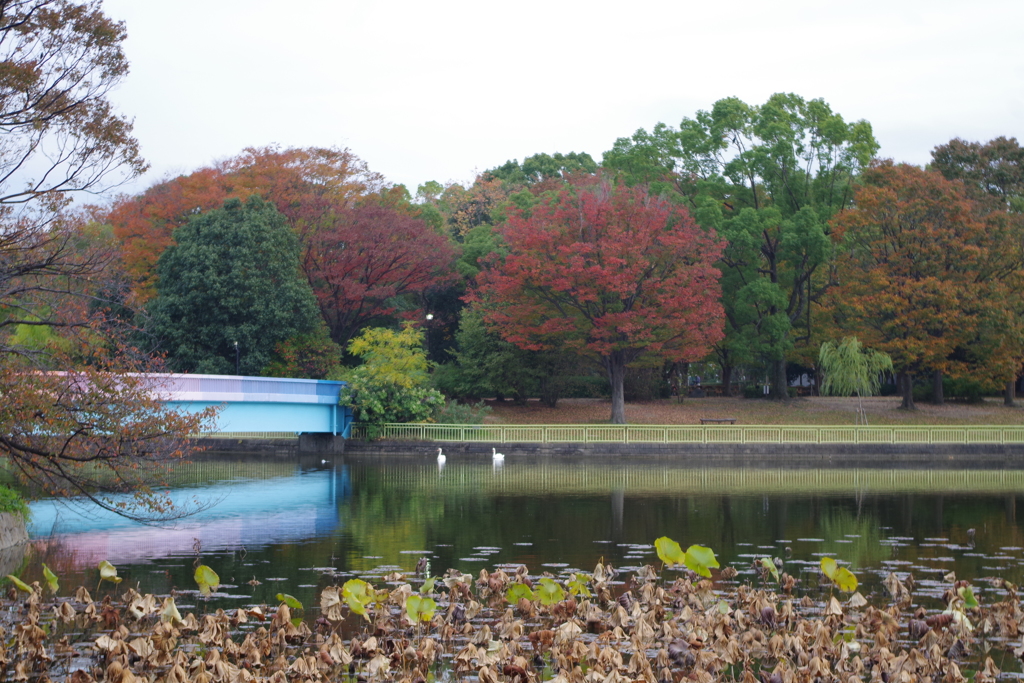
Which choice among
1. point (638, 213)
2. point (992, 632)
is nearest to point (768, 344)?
point (638, 213)

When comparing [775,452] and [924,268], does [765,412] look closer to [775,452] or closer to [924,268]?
[924,268]

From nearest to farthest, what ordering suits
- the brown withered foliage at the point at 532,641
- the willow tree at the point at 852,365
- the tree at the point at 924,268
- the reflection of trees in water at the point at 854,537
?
the brown withered foliage at the point at 532,641
the reflection of trees in water at the point at 854,537
the willow tree at the point at 852,365
the tree at the point at 924,268

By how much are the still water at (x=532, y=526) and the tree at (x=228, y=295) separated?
364 inches

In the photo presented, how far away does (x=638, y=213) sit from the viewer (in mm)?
43844

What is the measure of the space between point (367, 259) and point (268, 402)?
43.4 ft

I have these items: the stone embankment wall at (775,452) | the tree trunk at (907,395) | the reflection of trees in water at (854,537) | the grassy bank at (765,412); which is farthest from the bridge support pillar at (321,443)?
the tree trunk at (907,395)

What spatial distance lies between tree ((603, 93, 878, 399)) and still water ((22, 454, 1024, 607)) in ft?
53.8

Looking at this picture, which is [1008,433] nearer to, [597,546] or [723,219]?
[723,219]

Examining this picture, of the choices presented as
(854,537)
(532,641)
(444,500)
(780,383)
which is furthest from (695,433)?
(532,641)

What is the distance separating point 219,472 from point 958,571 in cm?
2537

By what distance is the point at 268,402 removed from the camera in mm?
36844

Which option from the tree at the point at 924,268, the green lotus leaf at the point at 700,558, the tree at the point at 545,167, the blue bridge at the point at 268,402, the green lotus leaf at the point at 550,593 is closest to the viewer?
the green lotus leaf at the point at 550,593

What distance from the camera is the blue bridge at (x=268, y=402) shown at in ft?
111

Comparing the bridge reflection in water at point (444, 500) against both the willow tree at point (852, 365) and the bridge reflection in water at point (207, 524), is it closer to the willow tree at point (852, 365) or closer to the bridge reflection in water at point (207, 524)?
the bridge reflection in water at point (207, 524)
